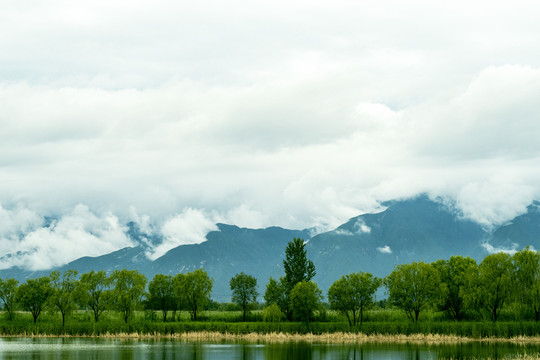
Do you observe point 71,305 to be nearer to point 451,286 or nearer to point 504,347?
point 451,286

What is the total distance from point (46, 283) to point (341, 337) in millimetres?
73733

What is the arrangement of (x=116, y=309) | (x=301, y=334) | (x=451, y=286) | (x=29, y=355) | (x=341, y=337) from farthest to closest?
1. (x=116, y=309)
2. (x=451, y=286)
3. (x=301, y=334)
4. (x=341, y=337)
5. (x=29, y=355)

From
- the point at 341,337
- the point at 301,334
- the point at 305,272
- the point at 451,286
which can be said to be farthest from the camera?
the point at 305,272

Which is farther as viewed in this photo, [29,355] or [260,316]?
[260,316]

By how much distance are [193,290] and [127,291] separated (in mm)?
16510

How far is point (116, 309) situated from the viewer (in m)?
145

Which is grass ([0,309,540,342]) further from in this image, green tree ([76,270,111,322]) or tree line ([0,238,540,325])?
tree line ([0,238,540,325])

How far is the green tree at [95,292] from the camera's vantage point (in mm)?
144500

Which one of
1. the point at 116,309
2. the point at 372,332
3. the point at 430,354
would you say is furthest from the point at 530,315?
the point at 116,309

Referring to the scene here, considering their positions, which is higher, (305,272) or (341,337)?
(305,272)

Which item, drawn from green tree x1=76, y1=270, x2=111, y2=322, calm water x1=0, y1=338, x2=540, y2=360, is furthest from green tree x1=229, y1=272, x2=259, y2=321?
calm water x1=0, y1=338, x2=540, y2=360

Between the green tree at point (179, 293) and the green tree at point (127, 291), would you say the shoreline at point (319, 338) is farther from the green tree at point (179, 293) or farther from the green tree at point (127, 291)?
the green tree at point (179, 293)

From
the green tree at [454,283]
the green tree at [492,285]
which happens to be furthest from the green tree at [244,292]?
the green tree at [492,285]

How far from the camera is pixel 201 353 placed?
3319 inches
